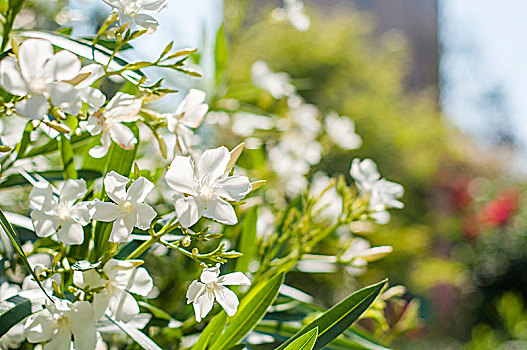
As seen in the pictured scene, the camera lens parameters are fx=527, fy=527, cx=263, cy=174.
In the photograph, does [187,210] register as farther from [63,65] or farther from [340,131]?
[340,131]

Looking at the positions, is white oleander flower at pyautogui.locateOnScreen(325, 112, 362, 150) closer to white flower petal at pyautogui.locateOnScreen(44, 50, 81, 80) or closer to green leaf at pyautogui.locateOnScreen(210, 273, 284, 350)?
green leaf at pyautogui.locateOnScreen(210, 273, 284, 350)

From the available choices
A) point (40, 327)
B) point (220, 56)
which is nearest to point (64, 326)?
point (40, 327)

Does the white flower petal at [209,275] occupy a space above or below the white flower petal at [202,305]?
above

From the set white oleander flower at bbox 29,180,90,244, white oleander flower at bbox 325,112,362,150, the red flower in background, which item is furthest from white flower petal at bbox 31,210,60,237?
the red flower in background

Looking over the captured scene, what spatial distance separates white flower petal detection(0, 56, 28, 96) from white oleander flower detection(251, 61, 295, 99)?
0.54 metres

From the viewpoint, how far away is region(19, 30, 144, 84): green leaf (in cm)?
32

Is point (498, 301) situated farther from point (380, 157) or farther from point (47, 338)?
point (47, 338)

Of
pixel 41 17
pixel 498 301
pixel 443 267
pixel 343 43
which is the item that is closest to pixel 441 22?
pixel 343 43

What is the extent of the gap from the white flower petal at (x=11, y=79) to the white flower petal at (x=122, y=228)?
8 centimetres

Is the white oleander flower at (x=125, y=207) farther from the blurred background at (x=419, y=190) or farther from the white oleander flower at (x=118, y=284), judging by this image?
the blurred background at (x=419, y=190)

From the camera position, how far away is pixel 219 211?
0.87 feet

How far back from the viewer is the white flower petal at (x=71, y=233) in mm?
285

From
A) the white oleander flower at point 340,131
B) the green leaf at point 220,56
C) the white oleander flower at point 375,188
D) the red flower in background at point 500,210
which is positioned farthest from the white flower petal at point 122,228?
the red flower in background at point 500,210

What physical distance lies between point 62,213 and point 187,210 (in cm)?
8
